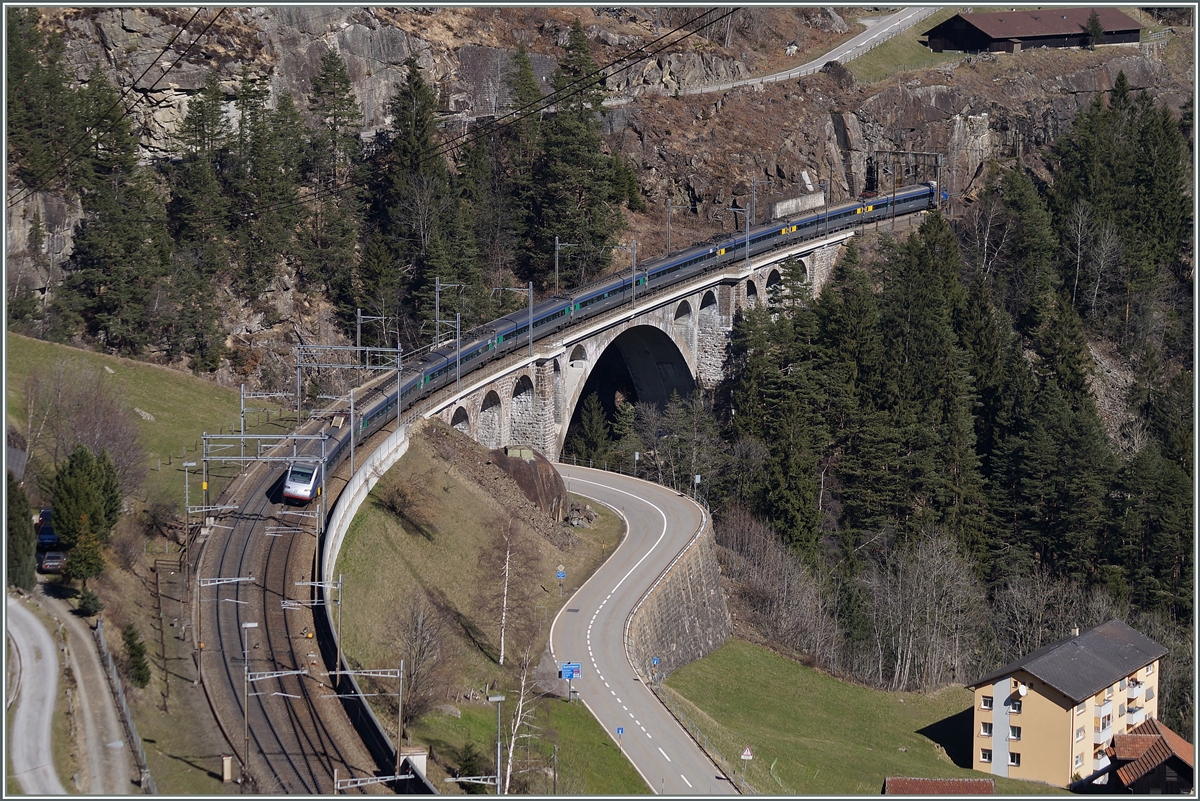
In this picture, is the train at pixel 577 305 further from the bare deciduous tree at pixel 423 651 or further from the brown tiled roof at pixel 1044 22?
the brown tiled roof at pixel 1044 22

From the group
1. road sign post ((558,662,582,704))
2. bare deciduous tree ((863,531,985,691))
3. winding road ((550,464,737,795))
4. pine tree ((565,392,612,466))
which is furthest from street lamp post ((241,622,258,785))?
pine tree ((565,392,612,466))

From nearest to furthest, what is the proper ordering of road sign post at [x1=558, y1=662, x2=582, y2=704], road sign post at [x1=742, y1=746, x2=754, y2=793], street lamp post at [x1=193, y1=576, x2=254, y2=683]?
street lamp post at [x1=193, y1=576, x2=254, y2=683] < road sign post at [x1=742, y1=746, x2=754, y2=793] < road sign post at [x1=558, y1=662, x2=582, y2=704]

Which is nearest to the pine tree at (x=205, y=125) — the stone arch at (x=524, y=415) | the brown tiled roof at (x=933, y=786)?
the stone arch at (x=524, y=415)

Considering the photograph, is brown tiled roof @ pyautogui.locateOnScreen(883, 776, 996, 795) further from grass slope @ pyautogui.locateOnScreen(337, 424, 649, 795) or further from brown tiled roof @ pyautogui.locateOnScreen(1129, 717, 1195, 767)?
grass slope @ pyautogui.locateOnScreen(337, 424, 649, 795)

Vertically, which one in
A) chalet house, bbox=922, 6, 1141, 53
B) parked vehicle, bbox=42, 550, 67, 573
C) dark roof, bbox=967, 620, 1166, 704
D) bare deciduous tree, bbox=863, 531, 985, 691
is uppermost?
chalet house, bbox=922, 6, 1141, 53

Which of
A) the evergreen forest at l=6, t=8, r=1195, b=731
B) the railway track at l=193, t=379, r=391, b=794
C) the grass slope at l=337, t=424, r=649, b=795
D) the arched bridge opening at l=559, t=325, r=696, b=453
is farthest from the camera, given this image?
Answer: the arched bridge opening at l=559, t=325, r=696, b=453

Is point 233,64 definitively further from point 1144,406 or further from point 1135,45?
point 1135,45

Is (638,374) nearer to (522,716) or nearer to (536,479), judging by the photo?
(536,479)
